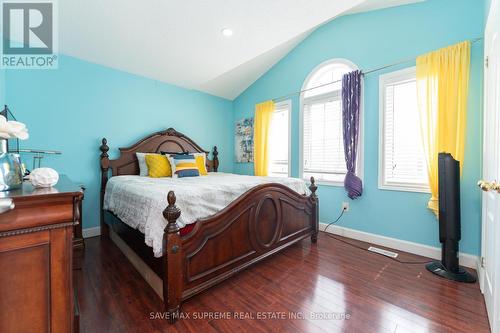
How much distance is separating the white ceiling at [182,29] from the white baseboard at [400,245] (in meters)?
2.51

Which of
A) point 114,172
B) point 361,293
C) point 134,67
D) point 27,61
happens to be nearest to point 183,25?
point 134,67

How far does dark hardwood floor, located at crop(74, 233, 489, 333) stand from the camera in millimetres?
1364

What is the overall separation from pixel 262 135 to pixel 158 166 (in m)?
1.76

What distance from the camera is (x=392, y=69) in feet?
8.24

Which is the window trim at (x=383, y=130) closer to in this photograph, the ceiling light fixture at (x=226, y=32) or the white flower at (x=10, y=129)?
the ceiling light fixture at (x=226, y=32)

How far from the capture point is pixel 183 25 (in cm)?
227

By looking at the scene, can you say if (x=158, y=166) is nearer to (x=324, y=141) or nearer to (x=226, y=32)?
(x=226, y=32)

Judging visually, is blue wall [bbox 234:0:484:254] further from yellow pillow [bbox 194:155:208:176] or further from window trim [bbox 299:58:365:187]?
yellow pillow [bbox 194:155:208:176]

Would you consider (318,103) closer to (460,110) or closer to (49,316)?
(460,110)

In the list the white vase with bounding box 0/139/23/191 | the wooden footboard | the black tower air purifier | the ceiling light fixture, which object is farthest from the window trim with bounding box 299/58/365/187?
the white vase with bounding box 0/139/23/191

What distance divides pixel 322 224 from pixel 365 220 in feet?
1.97

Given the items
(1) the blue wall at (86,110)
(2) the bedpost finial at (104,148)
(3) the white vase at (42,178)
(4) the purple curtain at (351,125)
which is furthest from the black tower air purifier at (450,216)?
(2) the bedpost finial at (104,148)

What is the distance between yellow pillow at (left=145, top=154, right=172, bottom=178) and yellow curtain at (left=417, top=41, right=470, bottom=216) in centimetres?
308

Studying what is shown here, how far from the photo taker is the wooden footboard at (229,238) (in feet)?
4.62
